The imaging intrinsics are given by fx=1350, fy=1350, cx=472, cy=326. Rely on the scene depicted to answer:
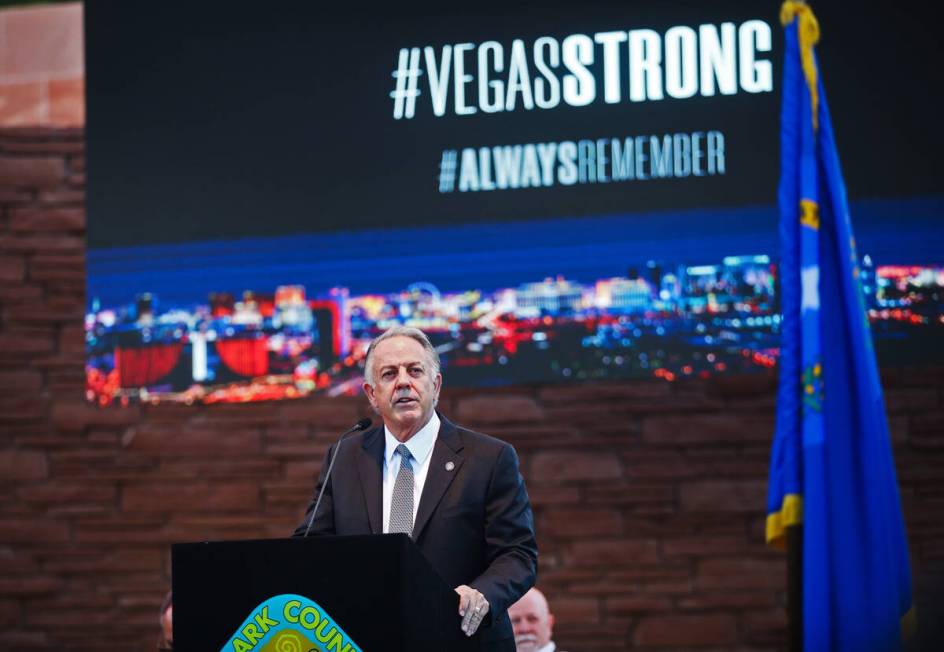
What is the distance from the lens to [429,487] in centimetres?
290

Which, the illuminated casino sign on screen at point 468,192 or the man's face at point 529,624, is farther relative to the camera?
the illuminated casino sign on screen at point 468,192

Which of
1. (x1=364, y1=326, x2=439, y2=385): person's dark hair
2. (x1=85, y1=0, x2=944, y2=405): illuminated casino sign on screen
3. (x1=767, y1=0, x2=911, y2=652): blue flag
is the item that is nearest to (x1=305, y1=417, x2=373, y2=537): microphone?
(x1=364, y1=326, x2=439, y2=385): person's dark hair

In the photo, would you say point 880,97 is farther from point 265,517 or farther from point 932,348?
point 265,517

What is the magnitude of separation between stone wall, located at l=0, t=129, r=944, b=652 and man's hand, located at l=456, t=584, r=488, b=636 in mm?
2430

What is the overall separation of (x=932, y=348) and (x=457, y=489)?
261cm

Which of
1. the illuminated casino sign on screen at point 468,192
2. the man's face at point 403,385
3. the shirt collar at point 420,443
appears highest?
the illuminated casino sign on screen at point 468,192

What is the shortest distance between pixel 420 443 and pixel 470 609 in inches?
18.5

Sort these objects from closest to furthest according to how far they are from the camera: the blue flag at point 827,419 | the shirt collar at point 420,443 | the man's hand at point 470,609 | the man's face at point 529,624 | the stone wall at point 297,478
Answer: the man's hand at point 470,609 < the shirt collar at point 420,443 < the blue flag at point 827,419 < the man's face at point 529,624 < the stone wall at point 297,478

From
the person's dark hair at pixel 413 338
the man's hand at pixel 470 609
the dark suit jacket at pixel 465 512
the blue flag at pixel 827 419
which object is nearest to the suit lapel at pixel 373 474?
the dark suit jacket at pixel 465 512

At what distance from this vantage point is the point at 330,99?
539 cm

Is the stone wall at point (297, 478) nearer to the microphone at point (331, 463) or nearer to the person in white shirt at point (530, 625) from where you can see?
the person in white shirt at point (530, 625)

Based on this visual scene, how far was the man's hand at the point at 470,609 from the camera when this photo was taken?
2.62 metres

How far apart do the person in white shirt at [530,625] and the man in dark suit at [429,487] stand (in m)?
1.32

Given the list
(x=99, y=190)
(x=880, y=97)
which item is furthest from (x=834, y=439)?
(x=99, y=190)
